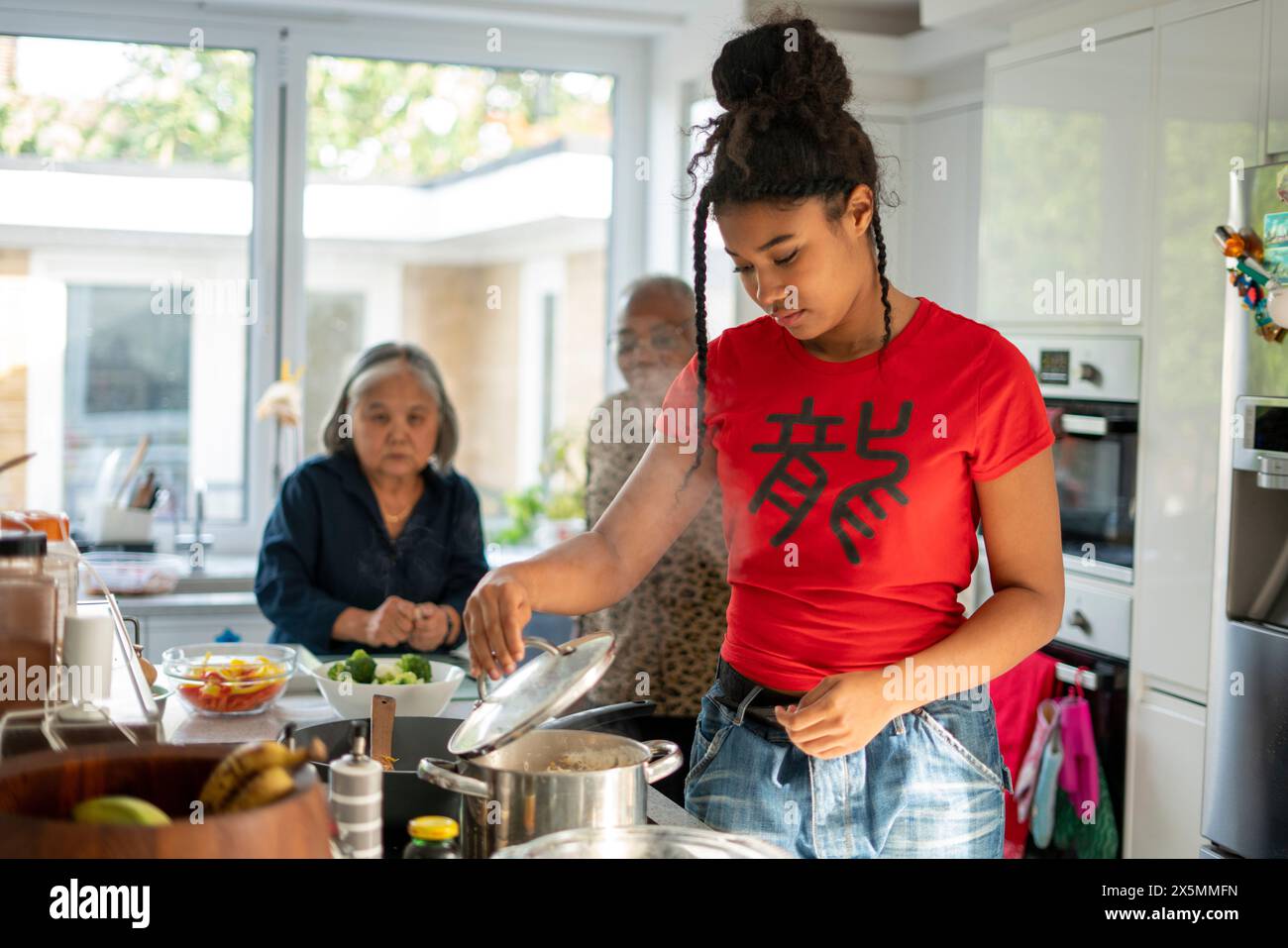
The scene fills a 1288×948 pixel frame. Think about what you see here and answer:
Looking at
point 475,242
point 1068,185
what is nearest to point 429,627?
point 1068,185

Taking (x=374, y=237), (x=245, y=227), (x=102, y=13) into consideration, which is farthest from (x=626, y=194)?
(x=102, y=13)

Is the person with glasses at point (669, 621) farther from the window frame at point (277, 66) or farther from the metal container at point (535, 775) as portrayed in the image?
the window frame at point (277, 66)

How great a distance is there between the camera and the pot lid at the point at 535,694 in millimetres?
1059

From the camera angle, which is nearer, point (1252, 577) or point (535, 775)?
point (535, 775)

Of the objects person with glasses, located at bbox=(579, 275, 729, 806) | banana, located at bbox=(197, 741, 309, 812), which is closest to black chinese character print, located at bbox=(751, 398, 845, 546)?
banana, located at bbox=(197, 741, 309, 812)

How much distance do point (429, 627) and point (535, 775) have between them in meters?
1.35

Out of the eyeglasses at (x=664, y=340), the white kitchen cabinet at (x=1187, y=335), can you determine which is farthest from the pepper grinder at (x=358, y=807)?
the white kitchen cabinet at (x=1187, y=335)

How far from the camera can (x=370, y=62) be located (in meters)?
4.01

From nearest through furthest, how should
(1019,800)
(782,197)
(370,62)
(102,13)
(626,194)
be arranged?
(782,197) < (1019,800) < (102,13) < (370,62) < (626,194)

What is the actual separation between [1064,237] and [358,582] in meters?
1.65

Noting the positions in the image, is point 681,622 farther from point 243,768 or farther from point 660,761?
point 243,768

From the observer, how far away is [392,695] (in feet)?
5.99

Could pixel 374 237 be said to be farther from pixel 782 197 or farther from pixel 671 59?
pixel 782 197

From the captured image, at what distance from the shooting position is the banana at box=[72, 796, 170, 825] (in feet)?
2.74
